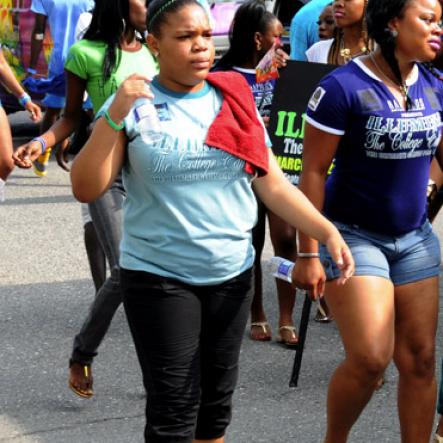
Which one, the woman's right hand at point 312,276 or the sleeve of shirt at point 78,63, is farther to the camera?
the sleeve of shirt at point 78,63

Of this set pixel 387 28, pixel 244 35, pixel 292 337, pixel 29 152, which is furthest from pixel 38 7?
pixel 387 28

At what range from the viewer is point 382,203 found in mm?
4324

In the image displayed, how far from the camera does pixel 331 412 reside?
4.41 m

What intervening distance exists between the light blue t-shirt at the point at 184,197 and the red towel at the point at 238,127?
3cm

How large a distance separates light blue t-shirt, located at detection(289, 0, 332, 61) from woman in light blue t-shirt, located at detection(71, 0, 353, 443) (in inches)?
159

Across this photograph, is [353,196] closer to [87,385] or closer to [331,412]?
[331,412]

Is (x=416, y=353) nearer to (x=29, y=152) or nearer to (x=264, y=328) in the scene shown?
(x=29, y=152)

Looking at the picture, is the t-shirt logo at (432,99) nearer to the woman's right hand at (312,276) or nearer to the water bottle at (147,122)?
the woman's right hand at (312,276)

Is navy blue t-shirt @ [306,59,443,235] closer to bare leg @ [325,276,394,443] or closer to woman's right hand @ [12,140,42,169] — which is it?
bare leg @ [325,276,394,443]

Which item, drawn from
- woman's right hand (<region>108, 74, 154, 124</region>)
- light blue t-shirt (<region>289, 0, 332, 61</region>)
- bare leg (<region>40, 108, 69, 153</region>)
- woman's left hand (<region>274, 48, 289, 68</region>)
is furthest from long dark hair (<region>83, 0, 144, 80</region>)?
bare leg (<region>40, 108, 69, 153</region>)

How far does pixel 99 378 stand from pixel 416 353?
1.95 metres

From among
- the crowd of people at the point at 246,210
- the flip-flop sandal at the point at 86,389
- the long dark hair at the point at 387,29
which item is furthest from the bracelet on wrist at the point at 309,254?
the flip-flop sandal at the point at 86,389

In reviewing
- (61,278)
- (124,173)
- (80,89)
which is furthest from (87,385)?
(61,278)

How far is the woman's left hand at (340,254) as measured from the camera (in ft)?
12.7
